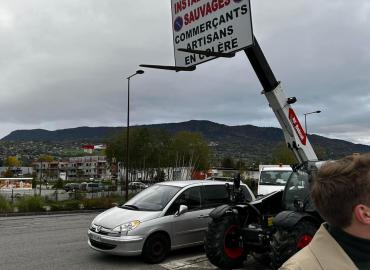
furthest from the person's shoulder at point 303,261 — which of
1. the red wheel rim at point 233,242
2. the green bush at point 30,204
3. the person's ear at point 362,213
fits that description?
the green bush at point 30,204

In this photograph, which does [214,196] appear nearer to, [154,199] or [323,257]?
[154,199]

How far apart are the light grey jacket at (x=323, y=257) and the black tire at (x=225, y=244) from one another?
662cm

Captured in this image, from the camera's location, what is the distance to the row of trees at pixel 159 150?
59.6m

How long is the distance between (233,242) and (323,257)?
7.08m

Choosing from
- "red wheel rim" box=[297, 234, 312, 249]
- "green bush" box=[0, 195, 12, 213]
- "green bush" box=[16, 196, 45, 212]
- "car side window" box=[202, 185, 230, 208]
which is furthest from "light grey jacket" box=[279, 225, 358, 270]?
"green bush" box=[16, 196, 45, 212]

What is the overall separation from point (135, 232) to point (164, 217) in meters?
0.79

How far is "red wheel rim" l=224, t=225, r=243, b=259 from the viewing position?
8602 millimetres

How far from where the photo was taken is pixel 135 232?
365 inches

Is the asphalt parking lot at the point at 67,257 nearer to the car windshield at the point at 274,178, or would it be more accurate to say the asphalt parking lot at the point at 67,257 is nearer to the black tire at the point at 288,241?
the black tire at the point at 288,241

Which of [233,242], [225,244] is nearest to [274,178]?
[233,242]

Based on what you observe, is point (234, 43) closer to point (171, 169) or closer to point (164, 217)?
point (164, 217)

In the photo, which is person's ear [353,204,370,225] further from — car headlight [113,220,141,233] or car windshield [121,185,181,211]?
car windshield [121,185,181,211]

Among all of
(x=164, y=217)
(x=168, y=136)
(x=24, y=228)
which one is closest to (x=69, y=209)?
(x=24, y=228)

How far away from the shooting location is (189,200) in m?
10.5
